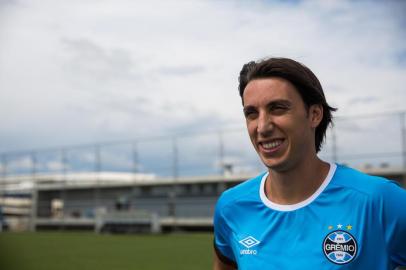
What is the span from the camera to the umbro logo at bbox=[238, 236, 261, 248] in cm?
190

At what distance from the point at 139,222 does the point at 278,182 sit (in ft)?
89.3

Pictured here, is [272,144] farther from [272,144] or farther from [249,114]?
[249,114]

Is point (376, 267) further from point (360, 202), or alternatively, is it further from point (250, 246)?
point (250, 246)

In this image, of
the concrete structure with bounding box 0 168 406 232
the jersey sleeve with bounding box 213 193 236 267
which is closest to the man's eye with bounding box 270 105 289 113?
the jersey sleeve with bounding box 213 193 236 267

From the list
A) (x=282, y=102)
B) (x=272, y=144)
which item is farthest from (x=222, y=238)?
(x=282, y=102)

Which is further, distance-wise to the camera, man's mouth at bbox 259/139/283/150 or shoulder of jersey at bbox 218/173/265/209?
shoulder of jersey at bbox 218/173/265/209

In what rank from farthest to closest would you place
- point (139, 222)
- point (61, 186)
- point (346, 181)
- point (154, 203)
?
point (61, 186)
point (154, 203)
point (139, 222)
point (346, 181)

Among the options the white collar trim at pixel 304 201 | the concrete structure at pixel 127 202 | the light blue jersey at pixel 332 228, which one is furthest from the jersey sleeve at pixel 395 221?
the concrete structure at pixel 127 202

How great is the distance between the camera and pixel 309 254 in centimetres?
175

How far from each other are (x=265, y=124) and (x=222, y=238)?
2.20ft

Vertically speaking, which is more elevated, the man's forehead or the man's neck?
the man's forehead

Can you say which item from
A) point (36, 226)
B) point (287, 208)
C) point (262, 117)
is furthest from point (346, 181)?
point (36, 226)

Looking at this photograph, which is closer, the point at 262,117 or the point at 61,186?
the point at 262,117

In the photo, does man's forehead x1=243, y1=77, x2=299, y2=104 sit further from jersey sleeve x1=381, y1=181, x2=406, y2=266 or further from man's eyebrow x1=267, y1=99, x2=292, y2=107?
jersey sleeve x1=381, y1=181, x2=406, y2=266
